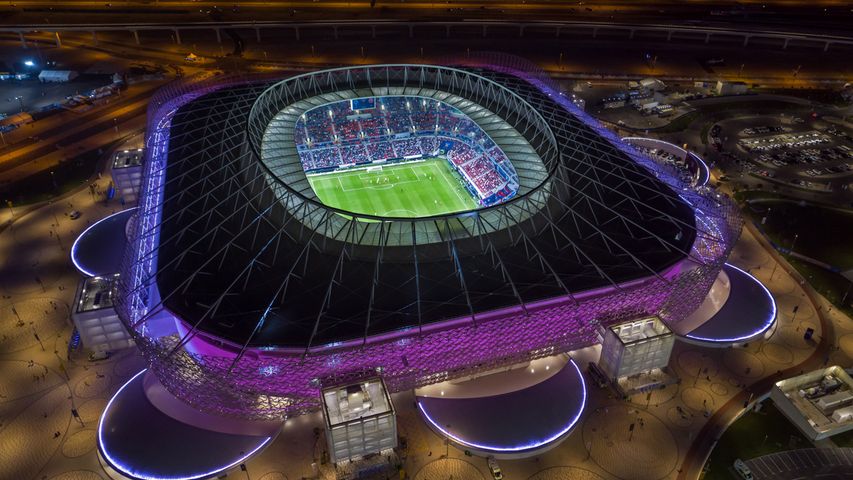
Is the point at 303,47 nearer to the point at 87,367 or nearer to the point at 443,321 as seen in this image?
the point at 87,367

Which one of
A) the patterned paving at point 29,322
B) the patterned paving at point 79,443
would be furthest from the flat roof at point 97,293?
the patterned paving at point 79,443

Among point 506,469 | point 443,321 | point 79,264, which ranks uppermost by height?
point 443,321

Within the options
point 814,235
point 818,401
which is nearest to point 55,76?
point 818,401

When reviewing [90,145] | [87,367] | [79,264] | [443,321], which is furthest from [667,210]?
[90,145]

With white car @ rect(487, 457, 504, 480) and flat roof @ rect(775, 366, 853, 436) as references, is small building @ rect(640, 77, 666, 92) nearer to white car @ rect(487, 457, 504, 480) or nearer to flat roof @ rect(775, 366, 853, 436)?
flat roof @ rect(775, 366, 853, 436)

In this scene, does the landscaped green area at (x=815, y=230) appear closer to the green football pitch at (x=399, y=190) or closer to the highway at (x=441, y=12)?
the green football pitch at (x=399, y=190)

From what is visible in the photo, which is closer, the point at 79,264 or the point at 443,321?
the point at 443,321
